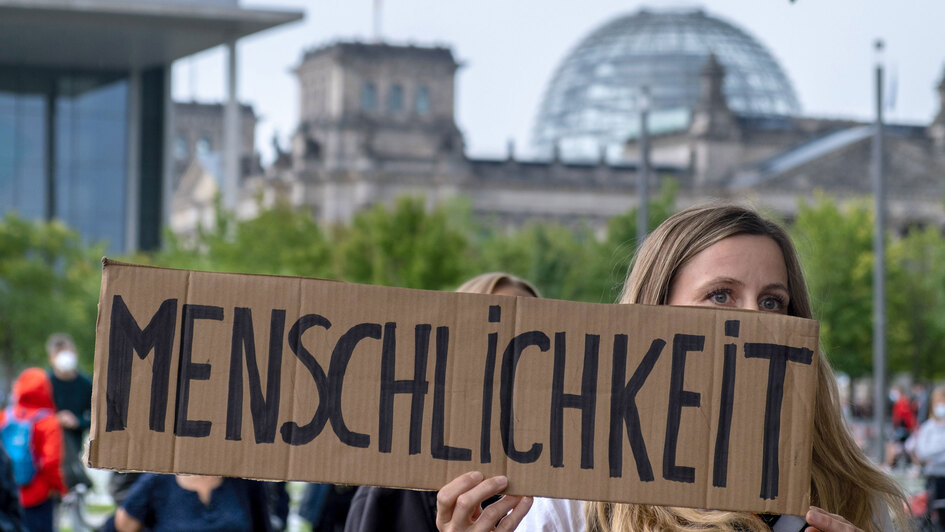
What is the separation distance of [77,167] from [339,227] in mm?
11069

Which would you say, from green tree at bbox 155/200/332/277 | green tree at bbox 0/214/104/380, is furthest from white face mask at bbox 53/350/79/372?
green tree at bbox 0/214/104/380

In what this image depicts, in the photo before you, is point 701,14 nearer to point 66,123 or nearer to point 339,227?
point 339,227

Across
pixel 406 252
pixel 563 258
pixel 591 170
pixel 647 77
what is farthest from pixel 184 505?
pixel 647 77

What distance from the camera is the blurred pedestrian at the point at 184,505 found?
6.52 meters

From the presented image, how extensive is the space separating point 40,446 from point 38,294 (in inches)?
1455

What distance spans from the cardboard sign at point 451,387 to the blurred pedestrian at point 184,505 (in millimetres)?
3493

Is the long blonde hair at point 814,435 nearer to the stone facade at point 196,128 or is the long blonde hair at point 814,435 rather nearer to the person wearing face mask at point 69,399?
the person wearing face mask at point 69,399

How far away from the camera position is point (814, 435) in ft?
11.2

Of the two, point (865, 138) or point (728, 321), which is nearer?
point (728, 321)

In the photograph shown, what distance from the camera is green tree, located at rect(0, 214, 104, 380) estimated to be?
45.8 m

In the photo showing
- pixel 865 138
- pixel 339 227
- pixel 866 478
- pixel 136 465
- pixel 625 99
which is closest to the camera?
pixel 136 465

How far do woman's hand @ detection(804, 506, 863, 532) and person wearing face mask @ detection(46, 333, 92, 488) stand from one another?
386 inches

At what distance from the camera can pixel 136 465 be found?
10.3ft

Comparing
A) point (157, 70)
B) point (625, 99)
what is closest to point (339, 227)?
point (157, 70)
